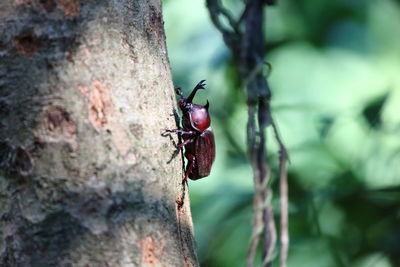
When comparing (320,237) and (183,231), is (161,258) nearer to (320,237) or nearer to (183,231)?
(183,231)

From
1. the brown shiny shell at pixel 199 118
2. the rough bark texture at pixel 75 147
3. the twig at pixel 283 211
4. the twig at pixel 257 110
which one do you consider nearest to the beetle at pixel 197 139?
the brown shiny shell at pixel 199 118

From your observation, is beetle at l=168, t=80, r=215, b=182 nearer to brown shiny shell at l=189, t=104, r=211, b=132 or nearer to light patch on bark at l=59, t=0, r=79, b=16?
brown shiny shell at l=189, t=104, r=211, b=132

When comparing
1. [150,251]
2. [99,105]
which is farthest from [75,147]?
[150,251]

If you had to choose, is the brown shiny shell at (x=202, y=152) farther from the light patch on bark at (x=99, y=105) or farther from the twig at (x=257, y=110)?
the light patch on bark at (x=99, y=105)

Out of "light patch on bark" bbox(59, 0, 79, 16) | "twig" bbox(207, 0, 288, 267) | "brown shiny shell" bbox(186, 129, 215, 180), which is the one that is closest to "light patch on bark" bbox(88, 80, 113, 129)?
"light patch on bark" bbox(59, 0, 79, 16)

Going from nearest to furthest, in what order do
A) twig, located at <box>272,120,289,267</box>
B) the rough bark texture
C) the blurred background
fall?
1. the rough bark texture
2. twig, located at <box>272,120,289,267</box>
3. the blurred background
